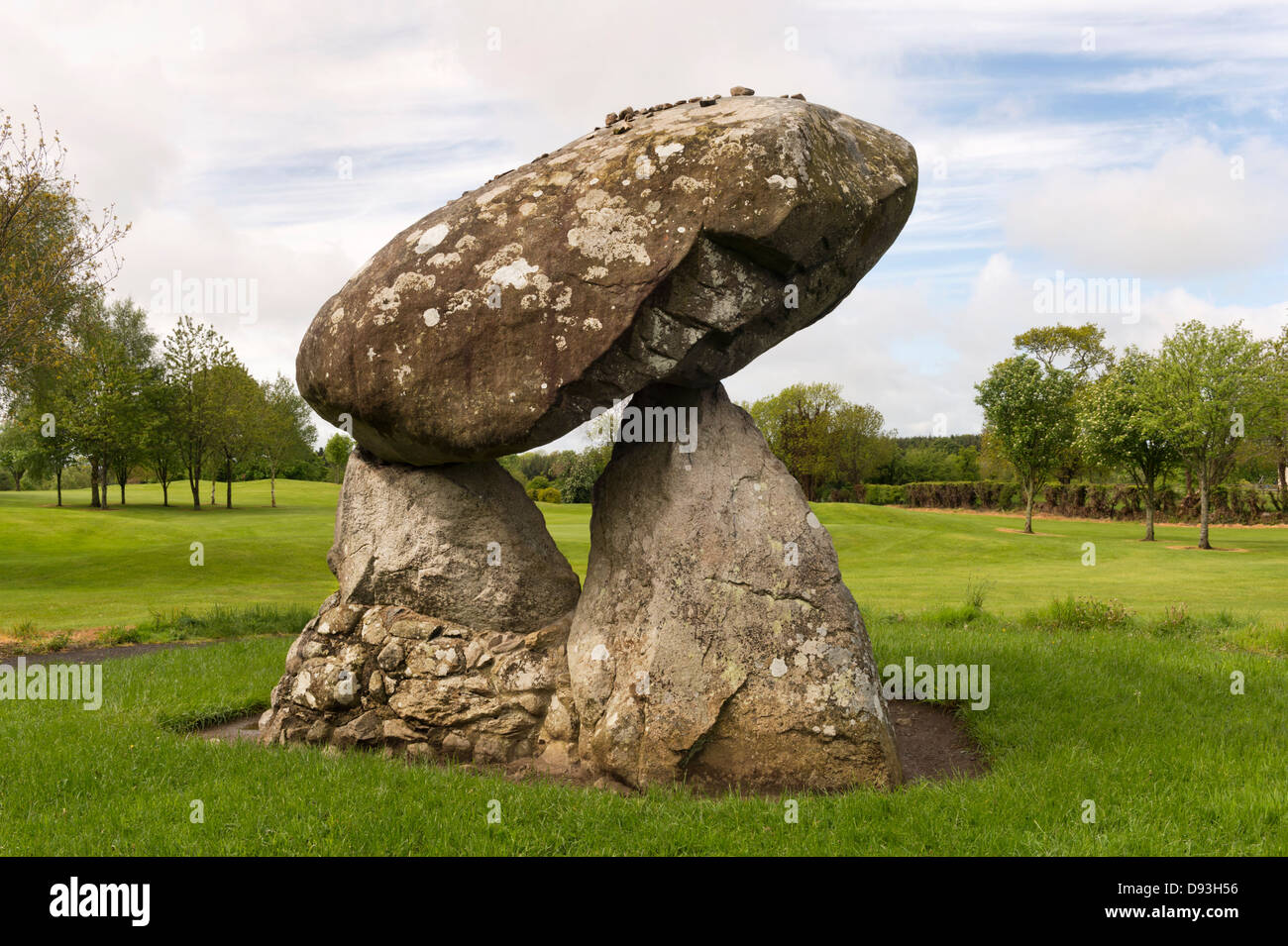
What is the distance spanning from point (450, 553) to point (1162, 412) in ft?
115

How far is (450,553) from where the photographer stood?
7.93 meters

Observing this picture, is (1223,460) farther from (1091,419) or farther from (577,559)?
(577,559)

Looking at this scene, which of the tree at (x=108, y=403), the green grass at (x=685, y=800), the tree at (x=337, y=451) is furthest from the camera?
the tree at (x=337, y=451)

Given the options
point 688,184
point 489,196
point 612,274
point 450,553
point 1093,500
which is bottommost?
point 1093,500

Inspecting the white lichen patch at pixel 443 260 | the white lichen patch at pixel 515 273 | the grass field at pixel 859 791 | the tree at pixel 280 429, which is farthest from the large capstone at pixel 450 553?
the tree at pixel 280 429

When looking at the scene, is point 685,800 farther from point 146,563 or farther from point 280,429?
point 280,429

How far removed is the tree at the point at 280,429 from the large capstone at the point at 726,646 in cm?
3064

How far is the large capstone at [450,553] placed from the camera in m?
7.92

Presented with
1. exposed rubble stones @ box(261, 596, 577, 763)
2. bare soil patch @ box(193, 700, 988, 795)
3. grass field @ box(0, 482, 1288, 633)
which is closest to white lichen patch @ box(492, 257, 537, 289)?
exposed rubble stones @ box(261, 596, 577, 763)

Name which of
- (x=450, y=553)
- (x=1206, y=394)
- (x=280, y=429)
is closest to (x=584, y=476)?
(x=280, y=429)

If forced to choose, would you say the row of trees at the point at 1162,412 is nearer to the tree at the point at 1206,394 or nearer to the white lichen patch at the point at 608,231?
the tree at the point at 1206,394

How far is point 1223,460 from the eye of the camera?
120 ft
